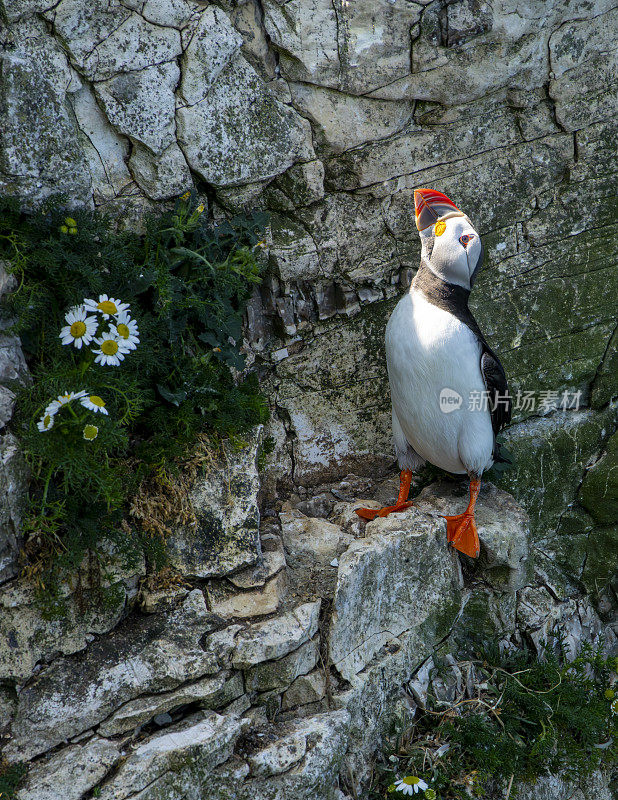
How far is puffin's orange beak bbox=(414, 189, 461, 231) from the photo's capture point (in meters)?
3.56

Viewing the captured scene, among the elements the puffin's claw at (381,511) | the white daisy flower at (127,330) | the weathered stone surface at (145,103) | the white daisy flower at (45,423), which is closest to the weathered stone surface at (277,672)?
the puffin's claw at (381,511)

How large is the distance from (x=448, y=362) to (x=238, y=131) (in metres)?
1.60

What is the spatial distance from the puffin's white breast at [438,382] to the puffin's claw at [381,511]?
0.31m

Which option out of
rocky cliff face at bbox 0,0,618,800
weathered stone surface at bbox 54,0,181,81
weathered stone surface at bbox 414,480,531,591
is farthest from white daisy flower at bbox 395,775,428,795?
weathered stone surface at bbox 54,0,181,81

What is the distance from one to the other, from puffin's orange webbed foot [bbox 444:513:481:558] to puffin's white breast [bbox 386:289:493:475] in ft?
0.86

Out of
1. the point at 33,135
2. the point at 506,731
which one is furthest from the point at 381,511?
the point at 33,135

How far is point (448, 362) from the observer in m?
3.45

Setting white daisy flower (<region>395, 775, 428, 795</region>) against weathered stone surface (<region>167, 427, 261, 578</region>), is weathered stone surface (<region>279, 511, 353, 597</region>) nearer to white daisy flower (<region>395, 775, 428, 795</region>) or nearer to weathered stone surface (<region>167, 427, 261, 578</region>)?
weathered stone surface (<region>167, 427, 261, 578</region>)

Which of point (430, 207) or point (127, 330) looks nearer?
point (127, 330)

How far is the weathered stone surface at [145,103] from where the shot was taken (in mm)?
3424

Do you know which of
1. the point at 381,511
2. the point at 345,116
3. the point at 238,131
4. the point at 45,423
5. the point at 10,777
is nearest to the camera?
the point at 10,777

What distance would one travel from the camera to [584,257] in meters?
4.66

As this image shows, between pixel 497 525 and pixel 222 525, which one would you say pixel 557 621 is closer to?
pixel 497 525

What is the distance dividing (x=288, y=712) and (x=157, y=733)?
1.95ft
